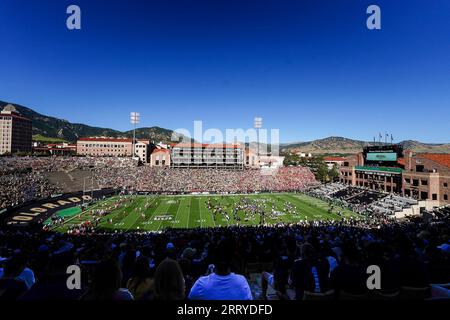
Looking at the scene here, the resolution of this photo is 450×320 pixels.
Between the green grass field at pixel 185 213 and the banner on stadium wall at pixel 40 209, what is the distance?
8.28 feet

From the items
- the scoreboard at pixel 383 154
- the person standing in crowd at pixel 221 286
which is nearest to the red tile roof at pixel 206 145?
the scoreboard at pixel 383 154

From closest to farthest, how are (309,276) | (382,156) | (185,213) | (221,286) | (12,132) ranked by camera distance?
(221,286) < (309,276) < (185,213) < (382,156) < (12,132)

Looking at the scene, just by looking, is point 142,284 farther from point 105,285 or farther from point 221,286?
point 221,286

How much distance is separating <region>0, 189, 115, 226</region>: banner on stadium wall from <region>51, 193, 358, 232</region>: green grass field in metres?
2.52

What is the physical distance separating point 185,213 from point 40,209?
21.0 meters

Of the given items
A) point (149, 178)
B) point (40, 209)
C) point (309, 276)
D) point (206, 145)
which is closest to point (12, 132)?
point (206, 145)

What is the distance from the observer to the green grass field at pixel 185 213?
35.4m

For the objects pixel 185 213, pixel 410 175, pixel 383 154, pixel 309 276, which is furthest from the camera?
pixel 383 154

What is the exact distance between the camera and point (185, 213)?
1639 inches

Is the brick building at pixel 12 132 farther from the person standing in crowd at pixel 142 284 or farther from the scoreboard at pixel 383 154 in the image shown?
the person standing in crowd at pixel 142 284

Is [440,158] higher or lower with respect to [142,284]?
higher

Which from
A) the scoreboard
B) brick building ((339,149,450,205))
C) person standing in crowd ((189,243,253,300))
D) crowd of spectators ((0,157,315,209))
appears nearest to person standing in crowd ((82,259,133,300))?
person standing in crowd ((189,243,253,300))

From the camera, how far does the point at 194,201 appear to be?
5212 cm

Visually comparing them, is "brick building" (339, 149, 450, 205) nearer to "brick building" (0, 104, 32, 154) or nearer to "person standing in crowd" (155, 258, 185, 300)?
"person standing in crowd" (155, 258, 185, 300)
